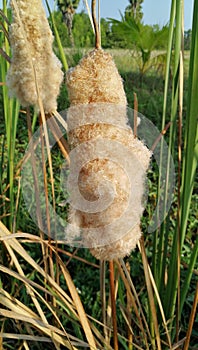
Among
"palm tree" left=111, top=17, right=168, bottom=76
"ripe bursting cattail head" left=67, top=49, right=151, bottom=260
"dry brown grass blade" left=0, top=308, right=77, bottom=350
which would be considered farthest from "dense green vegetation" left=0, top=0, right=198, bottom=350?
"palm tree" left=111, top=17, right=168, bottom=76

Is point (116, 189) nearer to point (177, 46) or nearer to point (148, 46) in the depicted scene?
point (177, 46)

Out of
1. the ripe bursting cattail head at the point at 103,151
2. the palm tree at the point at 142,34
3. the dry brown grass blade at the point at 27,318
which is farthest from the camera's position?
the palm tree at the point at 142,34

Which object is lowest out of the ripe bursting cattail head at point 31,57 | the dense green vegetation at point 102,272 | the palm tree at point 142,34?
the dense green vegetation at point 102,272

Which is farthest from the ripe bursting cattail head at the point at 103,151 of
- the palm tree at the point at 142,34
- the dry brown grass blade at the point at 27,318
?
the palm tree at the point at 142,34

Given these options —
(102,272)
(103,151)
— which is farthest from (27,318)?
(103,151)

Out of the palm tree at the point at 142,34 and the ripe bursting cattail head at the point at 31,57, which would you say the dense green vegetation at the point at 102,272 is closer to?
the ripe bursting cattail head at the point at 31,57

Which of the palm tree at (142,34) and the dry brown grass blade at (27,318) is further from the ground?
the palm tree at (142,34)
